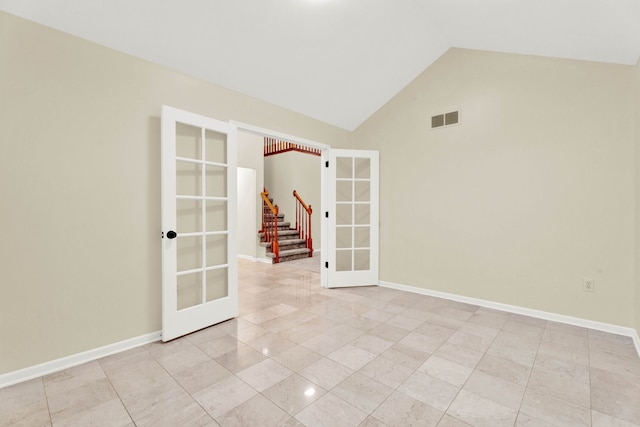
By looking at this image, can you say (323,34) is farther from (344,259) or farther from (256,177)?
(256,177)

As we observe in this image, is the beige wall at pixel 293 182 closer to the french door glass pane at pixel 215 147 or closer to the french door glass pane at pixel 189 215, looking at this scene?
the french door glass pane at pixel 215 147

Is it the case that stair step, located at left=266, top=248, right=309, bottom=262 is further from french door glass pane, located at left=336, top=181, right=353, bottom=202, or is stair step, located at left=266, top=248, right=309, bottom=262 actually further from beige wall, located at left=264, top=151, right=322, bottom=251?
french door glass pane, located at left=336, top=181, right=353, bottom=202

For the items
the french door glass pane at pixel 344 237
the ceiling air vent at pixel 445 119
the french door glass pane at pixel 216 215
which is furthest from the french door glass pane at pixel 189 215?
the ceiling air vent at pixel 445 119

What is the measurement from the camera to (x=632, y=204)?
2689mm

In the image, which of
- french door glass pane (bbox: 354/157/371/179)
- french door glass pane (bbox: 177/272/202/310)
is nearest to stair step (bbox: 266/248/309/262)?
french door glass pane (bbox: 354/157/371/179)

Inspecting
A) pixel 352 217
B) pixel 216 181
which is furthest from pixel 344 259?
pixel 216 181

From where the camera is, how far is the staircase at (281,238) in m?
6.30

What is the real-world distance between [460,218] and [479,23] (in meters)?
2.17

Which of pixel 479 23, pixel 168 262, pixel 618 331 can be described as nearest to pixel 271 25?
pixel 479 23

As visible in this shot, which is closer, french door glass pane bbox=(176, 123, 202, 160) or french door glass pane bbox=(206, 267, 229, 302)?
french door glass pane bbox=(176, 123, 202, 160)

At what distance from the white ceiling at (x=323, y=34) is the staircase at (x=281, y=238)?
10.8 feet

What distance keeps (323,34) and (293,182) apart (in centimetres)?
508

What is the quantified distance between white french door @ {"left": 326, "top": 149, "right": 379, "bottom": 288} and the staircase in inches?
85.3

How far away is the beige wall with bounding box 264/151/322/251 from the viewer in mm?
7828
